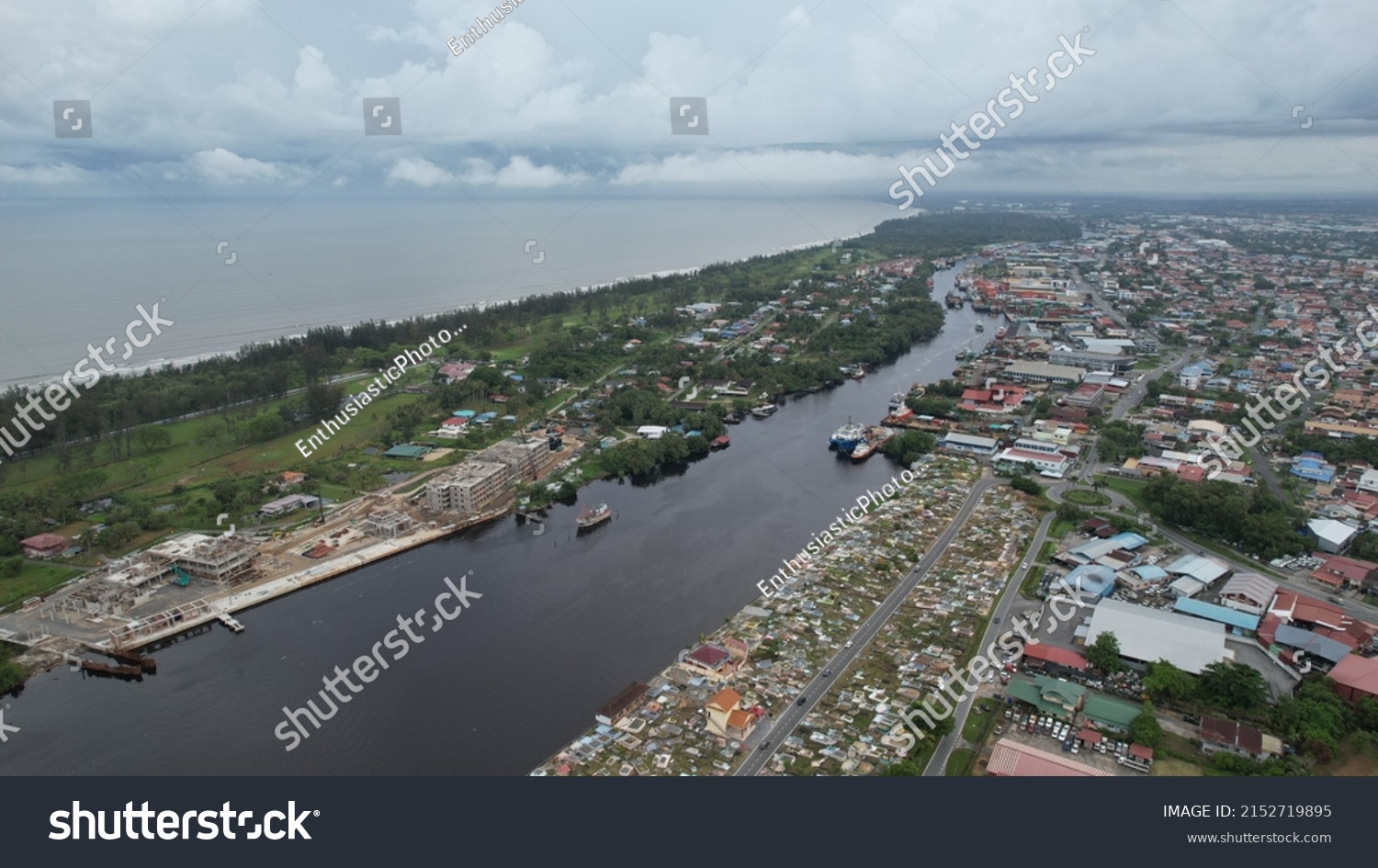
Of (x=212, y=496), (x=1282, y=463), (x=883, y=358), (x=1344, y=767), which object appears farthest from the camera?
(x=883, y=358)

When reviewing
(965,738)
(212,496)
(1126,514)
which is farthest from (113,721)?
(1126,514)

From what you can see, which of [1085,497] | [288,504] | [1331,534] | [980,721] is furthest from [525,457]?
[1331,534]

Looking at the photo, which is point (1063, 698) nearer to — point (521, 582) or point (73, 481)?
point (521, 582)

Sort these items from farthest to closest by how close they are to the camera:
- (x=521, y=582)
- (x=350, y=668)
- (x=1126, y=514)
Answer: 1. (x=1126, y=514)
2. (x=521, y=582)
3. (x=350, y=668)

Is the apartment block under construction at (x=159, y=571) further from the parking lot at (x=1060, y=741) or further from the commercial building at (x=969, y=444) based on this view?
the commercial building at (x=969, y=444)

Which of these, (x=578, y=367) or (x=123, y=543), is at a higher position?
(x=578, y=367)

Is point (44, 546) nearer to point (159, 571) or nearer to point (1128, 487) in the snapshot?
point (159, 571)

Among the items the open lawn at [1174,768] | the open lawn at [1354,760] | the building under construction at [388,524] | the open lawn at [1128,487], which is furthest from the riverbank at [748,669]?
the building under construction at [388,524]

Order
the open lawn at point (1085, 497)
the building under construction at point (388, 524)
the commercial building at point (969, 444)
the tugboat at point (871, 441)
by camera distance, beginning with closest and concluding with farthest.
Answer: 1. the building under construction at point (388, 524)
2. the open lawn at point (1085, 497)
3. the commercial building at point (969, 444)
4. the tugboat at point (871, 441)

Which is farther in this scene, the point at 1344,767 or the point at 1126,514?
the point at 1126,514
